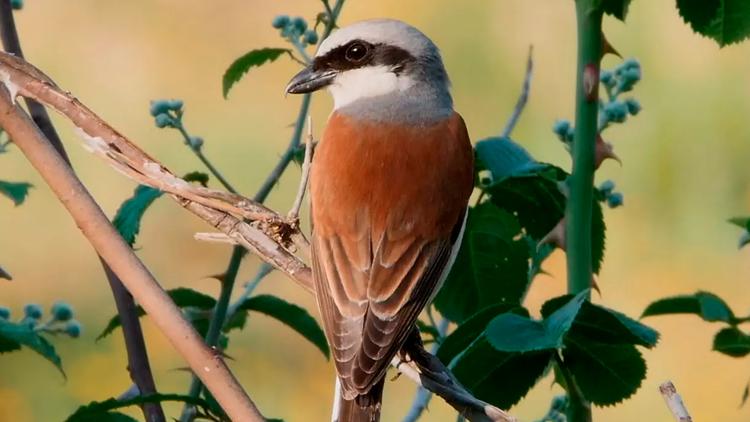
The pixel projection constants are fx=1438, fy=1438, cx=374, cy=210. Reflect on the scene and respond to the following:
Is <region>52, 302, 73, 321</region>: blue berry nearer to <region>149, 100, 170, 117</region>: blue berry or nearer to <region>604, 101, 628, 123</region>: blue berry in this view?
<region>149, 100, 170, 117</region>: blue berry

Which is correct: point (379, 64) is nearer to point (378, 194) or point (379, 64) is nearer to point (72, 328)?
point (378, 194)

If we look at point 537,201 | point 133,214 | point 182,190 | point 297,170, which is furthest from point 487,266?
point 297,170

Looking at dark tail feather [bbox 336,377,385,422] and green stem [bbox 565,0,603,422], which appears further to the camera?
green stem [bbox 565,0,603,422]

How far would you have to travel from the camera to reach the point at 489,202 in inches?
118

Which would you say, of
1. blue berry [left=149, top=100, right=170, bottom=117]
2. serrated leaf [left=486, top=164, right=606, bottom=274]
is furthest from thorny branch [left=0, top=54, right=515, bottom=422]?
blue berry [left=149, top=100, right=170, bottom=117]

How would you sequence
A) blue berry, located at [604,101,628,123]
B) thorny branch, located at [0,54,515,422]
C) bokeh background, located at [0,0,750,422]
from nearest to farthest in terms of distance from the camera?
thorny branch, located at [0,54,515,422], blue berry, located at [604,101,628,123], bokeh background, located at [0,0,750,422]

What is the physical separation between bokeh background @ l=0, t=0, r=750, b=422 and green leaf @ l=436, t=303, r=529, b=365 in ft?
10.4

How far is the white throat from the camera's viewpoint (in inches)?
132

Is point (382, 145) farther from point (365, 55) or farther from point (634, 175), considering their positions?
point (634, 175)

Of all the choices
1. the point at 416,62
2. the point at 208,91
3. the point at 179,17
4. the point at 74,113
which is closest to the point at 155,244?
the point at 208,91

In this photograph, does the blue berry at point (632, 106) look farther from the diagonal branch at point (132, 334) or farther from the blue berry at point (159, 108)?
the diagonal branch at point (132, 334)

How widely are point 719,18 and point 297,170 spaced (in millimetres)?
4149

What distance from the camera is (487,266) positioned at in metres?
2.97

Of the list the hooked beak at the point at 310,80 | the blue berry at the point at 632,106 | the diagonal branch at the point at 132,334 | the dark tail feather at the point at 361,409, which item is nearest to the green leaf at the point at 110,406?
the diagonal branch at the point at 132,334
